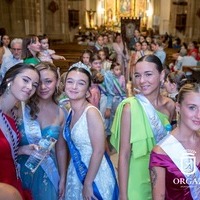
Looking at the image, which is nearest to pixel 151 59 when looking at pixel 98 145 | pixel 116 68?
Answer: pixel 98 145

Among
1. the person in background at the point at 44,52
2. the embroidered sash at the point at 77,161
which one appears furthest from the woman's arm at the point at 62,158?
the person in background at the point at 44,52

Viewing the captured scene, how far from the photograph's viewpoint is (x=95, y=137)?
6.46ft

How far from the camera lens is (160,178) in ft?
5.04

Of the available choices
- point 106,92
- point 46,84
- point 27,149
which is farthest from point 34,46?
point 27,149

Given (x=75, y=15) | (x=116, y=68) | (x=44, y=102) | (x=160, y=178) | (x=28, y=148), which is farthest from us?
(x=75, y=15)

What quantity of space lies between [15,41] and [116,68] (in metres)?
1.85

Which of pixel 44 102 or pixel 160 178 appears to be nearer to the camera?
pixel 160 178

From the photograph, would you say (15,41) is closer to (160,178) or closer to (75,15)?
(160,178)

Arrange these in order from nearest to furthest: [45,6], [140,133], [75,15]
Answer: [140,133] → [45,6] → [75,15]

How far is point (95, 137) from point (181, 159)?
2.07ft

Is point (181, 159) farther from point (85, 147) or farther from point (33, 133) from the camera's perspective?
point (33, 133)

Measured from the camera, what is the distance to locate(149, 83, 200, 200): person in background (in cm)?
152

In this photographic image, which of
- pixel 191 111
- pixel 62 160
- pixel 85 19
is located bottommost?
pixel 62 160

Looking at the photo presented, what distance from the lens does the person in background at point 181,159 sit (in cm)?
152
